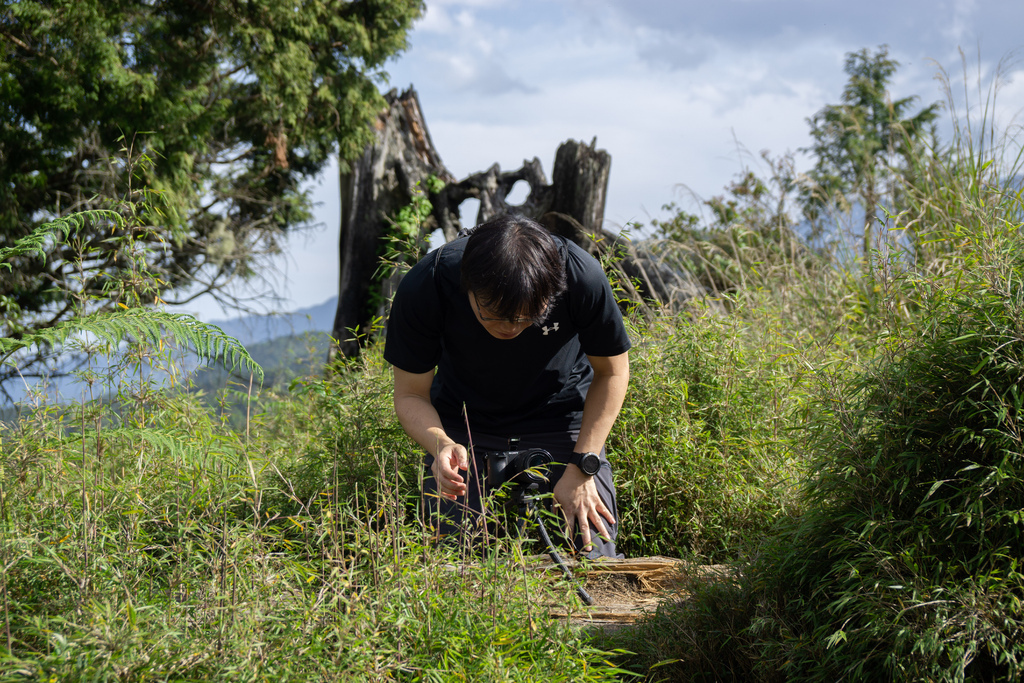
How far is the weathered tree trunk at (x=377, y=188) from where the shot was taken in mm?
8984

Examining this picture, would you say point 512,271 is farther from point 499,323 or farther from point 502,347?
point 502,347

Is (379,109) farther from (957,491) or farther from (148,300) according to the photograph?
(957,491)

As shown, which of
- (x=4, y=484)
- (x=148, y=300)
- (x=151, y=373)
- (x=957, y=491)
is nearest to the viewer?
(x=957, y=491)

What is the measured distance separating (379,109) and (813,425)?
23.8ft

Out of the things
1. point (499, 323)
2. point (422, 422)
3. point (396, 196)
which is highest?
point (396, 196)

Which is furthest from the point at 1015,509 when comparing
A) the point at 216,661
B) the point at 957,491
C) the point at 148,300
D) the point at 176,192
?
the point at 148,300

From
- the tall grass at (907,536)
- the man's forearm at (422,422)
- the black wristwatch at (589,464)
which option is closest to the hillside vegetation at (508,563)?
the tall grass at (907,536)

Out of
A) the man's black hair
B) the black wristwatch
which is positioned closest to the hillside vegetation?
the black wristwatch

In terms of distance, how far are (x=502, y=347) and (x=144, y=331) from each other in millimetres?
1319

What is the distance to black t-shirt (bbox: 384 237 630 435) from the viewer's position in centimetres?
288

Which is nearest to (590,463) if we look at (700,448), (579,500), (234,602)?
(579,500)

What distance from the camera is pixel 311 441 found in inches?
156

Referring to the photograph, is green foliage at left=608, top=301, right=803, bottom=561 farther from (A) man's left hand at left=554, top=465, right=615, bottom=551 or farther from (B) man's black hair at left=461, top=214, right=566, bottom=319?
(B) man's black hair at left=461, top=214, right=566, bottom=319

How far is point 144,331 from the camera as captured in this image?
2.45 metres
